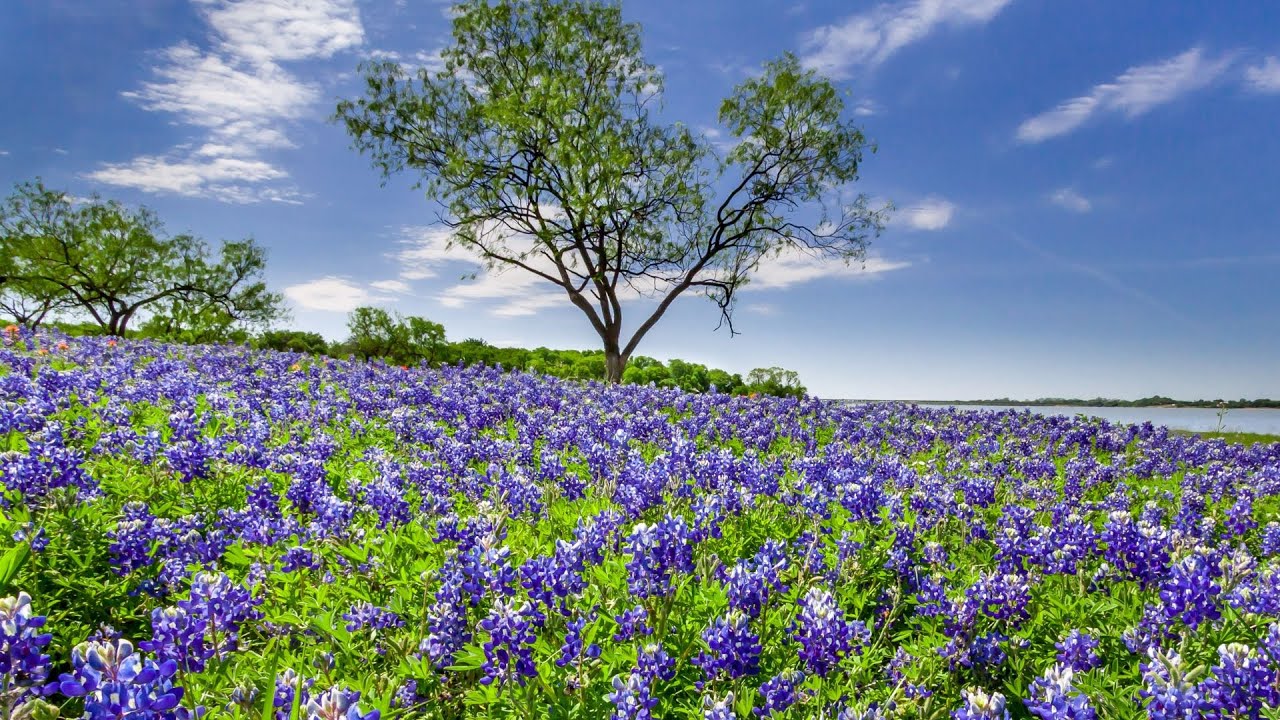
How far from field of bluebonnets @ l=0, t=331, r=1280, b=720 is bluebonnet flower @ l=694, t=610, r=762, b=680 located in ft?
0.05

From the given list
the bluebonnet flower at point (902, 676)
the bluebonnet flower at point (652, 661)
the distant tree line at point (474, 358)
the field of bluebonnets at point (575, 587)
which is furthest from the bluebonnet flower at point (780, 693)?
the distant tree line at point (474, 358)

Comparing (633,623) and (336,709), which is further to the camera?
(633,623)

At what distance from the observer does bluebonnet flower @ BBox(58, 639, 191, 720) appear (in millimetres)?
1685

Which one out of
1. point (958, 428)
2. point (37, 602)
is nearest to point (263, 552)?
point (37, 602)

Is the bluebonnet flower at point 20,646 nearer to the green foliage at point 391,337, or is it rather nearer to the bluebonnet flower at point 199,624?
the bluebonnet flower at point 199,624

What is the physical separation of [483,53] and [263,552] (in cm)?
2826

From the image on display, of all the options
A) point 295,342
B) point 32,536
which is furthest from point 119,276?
point 32,536

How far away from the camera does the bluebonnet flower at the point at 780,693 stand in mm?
2900

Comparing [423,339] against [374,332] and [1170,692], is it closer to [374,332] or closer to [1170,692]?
[374,332]

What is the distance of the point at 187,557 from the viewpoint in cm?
402

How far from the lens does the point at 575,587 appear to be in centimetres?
338

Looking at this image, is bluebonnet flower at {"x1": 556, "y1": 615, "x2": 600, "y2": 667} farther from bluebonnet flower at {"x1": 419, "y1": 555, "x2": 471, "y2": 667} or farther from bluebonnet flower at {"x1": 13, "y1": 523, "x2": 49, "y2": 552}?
bluebonnet flower at {"x1": 13, "y1": 523, "x2": 49, "y2": 552}

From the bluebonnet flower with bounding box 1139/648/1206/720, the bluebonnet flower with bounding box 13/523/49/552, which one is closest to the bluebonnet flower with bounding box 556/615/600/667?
the bluebonnet flower with bounding box 1139/648/1206/720

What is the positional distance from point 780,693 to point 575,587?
1074 mm
